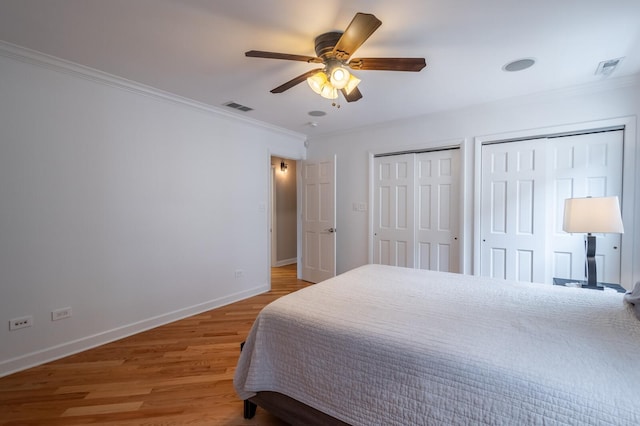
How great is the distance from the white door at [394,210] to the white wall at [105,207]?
1.95m

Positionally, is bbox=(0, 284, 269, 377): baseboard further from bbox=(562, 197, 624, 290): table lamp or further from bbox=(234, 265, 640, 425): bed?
bbox=(562, 197, 624, 290): table lamp

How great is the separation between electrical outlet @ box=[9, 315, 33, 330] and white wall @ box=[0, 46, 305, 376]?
0.03 m

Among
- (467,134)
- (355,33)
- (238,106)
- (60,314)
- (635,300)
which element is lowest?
(60,314)

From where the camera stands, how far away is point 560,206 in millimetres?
2912

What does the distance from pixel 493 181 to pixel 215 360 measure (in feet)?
11.1

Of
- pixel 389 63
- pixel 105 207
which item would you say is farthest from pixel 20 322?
pixel 389 63

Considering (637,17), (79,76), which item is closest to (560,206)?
(637,17)

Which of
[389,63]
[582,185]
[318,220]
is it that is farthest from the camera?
[318,220]

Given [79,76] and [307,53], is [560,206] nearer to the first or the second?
[307,53]

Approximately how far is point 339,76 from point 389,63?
34 centimetres

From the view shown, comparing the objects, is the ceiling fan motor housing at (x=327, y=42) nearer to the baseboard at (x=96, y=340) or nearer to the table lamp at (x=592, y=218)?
the table lamp at (x=592, y=218)

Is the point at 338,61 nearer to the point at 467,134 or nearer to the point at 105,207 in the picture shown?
the point at 467,134

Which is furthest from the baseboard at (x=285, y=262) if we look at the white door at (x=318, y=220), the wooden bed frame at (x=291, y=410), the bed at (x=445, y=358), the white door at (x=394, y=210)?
the wooden bed frame at (x=291, y=410)

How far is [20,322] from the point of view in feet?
7.14
